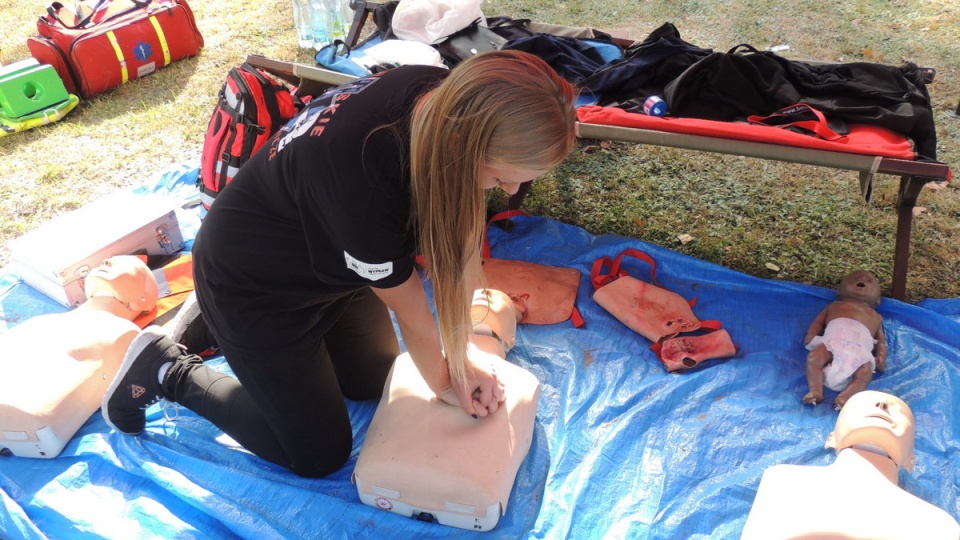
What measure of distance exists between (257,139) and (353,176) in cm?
197

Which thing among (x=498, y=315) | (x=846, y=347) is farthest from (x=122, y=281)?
(x=846, y=347)

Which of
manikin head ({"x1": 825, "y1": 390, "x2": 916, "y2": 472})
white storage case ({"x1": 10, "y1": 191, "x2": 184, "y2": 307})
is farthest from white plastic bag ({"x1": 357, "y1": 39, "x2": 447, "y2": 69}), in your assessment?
manikin head ({"x1": 825, "y1": 390, "x2": 916, "y2": 472})

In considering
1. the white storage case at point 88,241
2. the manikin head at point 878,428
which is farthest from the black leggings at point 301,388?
the manikin head at point 878,428

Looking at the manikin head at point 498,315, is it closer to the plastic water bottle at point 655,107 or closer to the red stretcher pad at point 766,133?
the red stretcher pad at point 766,133

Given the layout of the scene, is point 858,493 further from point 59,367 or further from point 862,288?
point 59,367

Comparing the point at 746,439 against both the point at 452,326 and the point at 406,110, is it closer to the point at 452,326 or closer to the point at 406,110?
the point at 452,326

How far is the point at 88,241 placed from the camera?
8.71 feet

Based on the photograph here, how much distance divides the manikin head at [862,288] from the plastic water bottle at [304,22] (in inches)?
151

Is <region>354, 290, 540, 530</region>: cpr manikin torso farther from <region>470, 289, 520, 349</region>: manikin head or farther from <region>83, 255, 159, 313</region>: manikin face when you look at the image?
<region>83, 255, 159, 313</region>: manikin face

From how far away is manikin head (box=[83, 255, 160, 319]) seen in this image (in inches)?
97.1

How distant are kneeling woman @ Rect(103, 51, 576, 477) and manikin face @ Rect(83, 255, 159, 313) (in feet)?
1.65

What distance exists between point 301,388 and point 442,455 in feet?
1.38

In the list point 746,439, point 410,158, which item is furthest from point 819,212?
point 410,158

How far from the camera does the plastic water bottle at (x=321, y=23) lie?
4.65 metres
